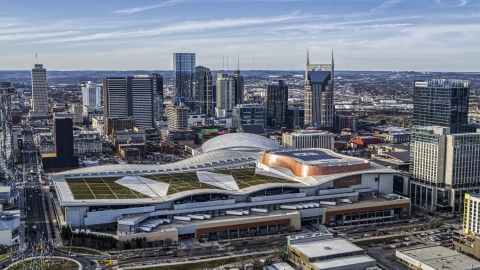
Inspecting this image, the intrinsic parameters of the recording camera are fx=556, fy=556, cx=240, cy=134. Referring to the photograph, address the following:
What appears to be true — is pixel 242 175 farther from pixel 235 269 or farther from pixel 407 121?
pixel 407 121

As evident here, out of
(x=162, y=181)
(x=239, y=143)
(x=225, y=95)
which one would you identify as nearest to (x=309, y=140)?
(x=239, y=143)

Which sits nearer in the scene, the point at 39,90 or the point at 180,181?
the point at 180,181

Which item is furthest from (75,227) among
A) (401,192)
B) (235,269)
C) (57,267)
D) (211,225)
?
(401,192)

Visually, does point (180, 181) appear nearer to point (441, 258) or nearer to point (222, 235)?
point (222, 235)

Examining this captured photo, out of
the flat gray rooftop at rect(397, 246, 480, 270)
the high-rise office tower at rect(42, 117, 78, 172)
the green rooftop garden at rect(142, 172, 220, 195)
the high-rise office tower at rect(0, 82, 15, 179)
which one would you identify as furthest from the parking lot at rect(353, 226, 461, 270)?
the high-rise office tower at rect(42, 117, 78, 172)

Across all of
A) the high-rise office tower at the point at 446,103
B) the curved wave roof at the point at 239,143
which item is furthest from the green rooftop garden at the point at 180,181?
the high-rise office tower at the point at 446,103

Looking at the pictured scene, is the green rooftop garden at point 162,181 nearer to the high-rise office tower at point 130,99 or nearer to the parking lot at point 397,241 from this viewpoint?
the parking lot at point 397,241
